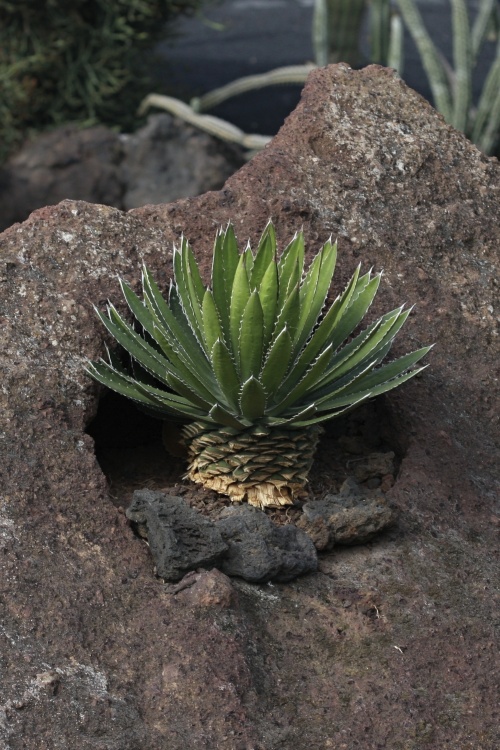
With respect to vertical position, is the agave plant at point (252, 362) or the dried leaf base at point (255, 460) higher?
the agave plant at point (252, 362)

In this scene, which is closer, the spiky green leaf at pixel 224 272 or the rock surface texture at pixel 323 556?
the rock surface texture at pixel 323 556

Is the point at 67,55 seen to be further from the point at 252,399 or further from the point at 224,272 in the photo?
the point at 252,399

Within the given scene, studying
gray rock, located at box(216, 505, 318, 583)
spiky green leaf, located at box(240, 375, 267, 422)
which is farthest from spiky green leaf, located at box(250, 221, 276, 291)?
gray rock, located at box(216, 505, 318, 583)

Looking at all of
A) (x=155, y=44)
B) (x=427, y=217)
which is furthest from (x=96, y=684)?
(x=155, y=44)

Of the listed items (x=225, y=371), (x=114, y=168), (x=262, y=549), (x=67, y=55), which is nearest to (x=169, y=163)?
(x=114, y=168)

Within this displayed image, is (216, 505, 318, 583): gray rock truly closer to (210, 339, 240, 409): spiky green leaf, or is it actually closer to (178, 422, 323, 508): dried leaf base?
(178, 422, 323, 508): dried leaf base

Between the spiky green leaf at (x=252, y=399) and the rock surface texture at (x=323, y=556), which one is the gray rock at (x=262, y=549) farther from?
the spiky green leaf at (x=252, y=399)

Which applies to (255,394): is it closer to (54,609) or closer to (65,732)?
(54,609)

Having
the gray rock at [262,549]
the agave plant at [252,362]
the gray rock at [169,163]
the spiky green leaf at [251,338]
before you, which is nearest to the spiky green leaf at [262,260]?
the agave plant at [252,362]
